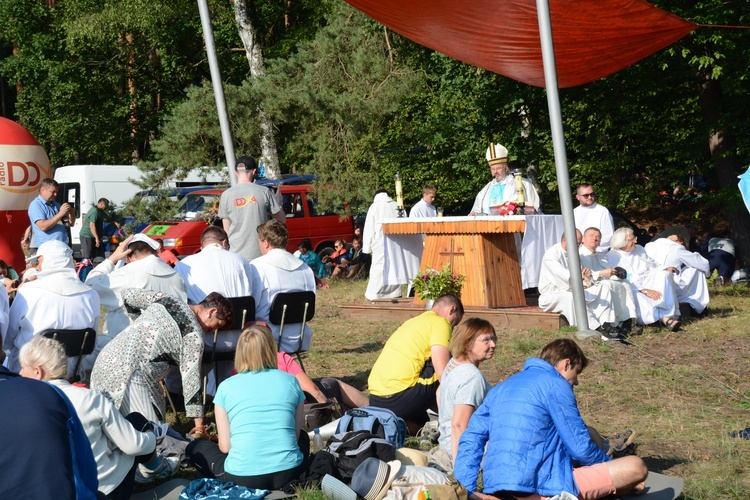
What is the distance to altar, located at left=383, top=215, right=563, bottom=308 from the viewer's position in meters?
11.3

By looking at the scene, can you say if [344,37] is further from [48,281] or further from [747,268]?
[48,281]

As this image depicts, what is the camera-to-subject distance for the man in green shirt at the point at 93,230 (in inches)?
772

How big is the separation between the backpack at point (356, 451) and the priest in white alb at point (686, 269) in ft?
22.2

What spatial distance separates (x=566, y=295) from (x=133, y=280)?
4.88 metres

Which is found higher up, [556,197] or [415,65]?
[415,65]

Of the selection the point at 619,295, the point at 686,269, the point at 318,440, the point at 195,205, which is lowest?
the point at 318,440

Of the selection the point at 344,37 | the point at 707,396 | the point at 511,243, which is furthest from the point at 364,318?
the point at 344,37

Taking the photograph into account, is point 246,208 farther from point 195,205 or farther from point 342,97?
point 195,205

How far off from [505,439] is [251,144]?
15.2 m

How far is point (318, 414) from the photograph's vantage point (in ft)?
22.7

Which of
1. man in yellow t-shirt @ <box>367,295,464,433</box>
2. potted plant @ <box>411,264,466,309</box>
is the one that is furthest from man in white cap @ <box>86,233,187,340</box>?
potted plant @ <box>411,264,466,309</box>

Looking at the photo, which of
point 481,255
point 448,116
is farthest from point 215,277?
point 448,116

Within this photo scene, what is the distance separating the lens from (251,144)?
1958 centimetres

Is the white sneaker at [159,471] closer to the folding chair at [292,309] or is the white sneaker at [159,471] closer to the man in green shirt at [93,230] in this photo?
the folding chair at [292,309]
